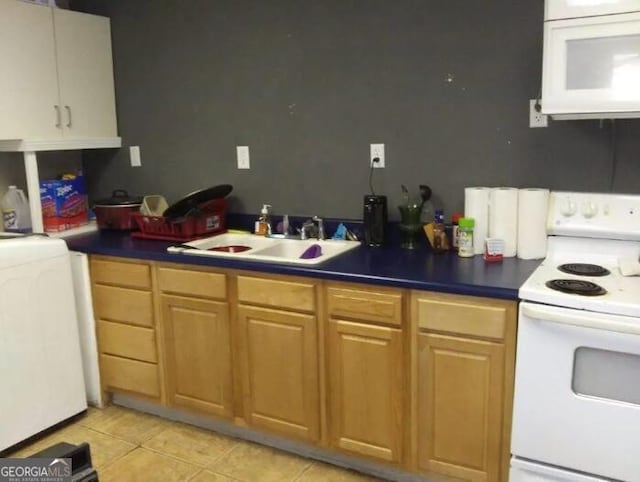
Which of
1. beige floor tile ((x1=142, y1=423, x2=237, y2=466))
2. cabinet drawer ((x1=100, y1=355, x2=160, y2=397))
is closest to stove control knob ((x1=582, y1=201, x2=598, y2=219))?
beige floor tile ((x1=142, y1=423, x2=237, y2=466))

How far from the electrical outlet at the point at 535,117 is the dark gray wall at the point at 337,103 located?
3 centimetres

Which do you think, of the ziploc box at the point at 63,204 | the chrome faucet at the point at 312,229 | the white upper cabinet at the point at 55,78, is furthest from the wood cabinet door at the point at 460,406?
the white upper cabinet at the point at 55,78

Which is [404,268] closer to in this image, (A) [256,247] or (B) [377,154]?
(B) [377,154]

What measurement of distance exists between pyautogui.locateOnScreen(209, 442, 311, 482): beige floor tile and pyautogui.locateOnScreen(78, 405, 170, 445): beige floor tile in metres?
0.45

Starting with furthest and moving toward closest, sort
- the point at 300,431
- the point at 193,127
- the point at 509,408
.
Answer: the point at 193,127
the point at 300,431
the point at 509,408

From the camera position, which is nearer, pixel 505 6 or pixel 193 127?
pixel 505 6

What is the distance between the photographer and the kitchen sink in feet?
8.59

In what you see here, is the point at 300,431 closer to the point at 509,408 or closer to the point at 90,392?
the point at 509,408

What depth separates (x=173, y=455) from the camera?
8.60 ft

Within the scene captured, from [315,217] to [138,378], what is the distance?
116cm

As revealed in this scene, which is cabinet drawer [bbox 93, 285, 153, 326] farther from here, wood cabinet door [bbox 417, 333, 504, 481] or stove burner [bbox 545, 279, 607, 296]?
stove burner [bbox 545, 279, 607, 296]

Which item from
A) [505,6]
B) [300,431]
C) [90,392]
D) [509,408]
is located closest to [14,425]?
[90,392]

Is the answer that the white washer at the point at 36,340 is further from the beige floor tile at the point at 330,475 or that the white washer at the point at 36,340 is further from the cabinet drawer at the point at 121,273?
the beige floor tile at the point at 330,475

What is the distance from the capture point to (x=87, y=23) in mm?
3299
